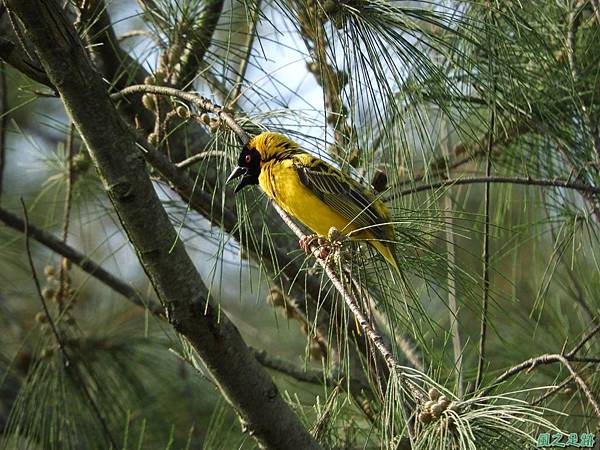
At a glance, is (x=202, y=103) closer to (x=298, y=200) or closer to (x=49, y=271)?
(x=298, y=200)

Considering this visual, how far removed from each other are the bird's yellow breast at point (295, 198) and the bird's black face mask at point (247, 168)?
0.11 ft

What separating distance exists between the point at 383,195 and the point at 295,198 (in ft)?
1.18

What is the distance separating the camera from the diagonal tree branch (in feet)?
6.83

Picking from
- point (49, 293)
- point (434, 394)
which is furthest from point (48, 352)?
point (434, 394)

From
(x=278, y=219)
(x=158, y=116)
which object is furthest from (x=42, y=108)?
(x=158, y=116)

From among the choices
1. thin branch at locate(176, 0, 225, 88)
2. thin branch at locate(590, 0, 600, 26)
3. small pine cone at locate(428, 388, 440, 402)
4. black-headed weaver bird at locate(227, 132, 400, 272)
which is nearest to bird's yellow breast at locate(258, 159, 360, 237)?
black-headed weaver bird at locate(227, 132, 400, 272)

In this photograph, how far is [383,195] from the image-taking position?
2781 mm

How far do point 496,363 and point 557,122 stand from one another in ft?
5.13

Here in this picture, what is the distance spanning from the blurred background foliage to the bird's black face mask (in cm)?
8

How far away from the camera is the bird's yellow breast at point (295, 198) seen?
3.02 m

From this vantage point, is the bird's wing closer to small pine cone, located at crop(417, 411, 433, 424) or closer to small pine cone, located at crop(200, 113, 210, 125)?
small pine cone, located at crop(200, 113, 210, 125)

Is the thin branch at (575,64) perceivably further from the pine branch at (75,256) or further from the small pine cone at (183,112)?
the pine branch at (75,256)

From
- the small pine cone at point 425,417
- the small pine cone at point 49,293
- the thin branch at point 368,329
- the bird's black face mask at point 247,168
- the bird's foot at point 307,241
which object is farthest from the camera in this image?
the small pine cone at point 49,293

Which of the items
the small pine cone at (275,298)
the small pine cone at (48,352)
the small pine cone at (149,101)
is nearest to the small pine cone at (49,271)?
the small pine cone at (48,352)
